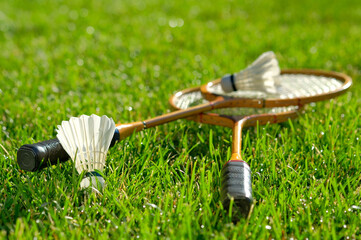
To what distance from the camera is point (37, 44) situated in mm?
5410

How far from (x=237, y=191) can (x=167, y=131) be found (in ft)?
3.90

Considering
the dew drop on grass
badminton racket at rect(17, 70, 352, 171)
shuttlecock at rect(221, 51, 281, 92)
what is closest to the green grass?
the dew drop on grass

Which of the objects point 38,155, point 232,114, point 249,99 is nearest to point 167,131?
point 232,114

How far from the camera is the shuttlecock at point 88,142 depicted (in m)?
2.10

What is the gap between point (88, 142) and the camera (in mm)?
2152

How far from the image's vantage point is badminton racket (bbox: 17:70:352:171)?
Answer: 204 centimetres

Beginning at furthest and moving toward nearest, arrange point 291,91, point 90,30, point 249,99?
1. point 90,30
2. point 291,91
3. point 249,99

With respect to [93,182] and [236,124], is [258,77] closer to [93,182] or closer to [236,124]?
[236,124]

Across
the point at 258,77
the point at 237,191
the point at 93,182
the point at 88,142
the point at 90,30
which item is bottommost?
the point at 237,191

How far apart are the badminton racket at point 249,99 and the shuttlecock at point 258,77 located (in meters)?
0.02

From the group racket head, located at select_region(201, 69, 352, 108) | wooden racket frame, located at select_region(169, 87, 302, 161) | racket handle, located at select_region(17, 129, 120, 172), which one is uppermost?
racket head, located at select_region(201, 69, 352, 108)

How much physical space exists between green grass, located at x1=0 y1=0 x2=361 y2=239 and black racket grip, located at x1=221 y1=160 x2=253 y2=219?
0.06 meters

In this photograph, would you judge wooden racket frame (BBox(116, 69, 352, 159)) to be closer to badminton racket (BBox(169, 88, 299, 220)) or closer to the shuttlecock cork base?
badminton racket (BBox(169, 88, 299, 220))

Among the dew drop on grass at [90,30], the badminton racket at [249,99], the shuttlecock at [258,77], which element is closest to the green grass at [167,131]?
the dew drop on grass at [90,30]
